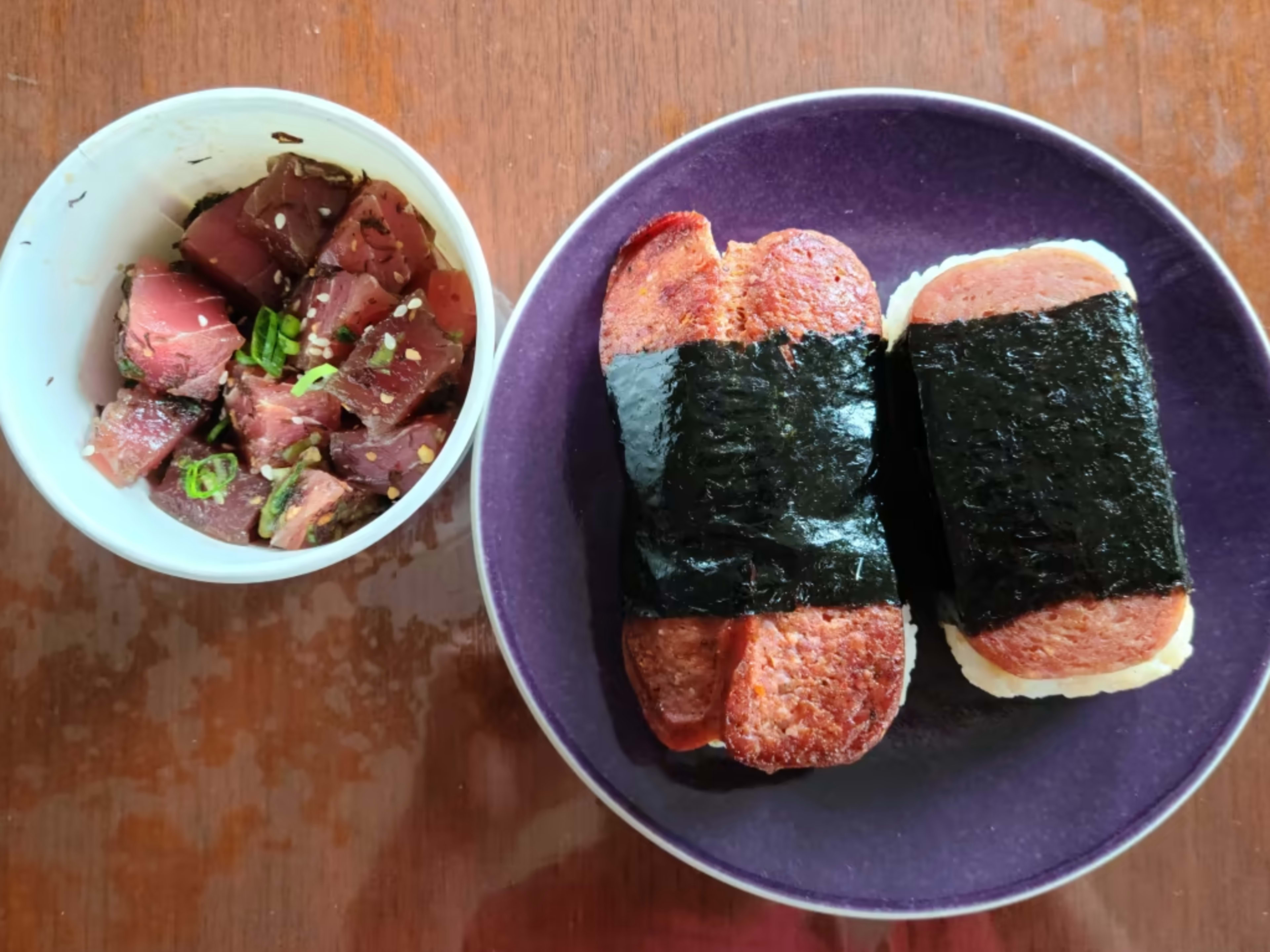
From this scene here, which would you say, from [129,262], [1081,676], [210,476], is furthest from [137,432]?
[1081,676]

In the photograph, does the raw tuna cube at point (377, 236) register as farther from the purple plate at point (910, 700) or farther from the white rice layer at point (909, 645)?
the white rice layer at point (909, 645)

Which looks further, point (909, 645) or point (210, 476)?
point (909, 645)

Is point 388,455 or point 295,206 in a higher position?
point 295,206

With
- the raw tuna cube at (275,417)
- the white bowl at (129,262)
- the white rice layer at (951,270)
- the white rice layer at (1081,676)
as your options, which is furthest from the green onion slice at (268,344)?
the white rice layer at (1081,676)

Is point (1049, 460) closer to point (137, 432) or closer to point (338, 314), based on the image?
point (338, 314)

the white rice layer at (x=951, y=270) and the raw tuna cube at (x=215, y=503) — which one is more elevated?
the white rice layer at (x=951, y=270)

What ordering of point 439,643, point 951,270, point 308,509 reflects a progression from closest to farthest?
point 308,509
point 951,270
point 439,643

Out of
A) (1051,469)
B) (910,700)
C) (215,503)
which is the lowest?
(910,700)
